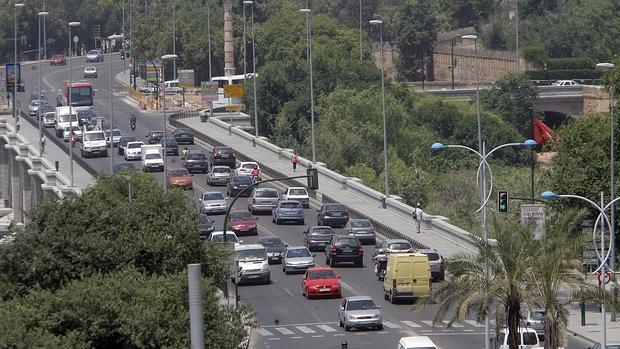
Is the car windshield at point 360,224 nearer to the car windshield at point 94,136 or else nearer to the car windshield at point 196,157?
the car windshield at point 196,157

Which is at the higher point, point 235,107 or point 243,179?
point 235,107

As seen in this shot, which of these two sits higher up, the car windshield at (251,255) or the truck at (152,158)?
the truck at (152,158)

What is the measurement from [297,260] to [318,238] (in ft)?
15.8

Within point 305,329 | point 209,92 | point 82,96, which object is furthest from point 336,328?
point 209,92

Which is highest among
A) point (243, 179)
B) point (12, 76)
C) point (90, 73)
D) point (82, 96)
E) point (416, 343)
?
point (12, 76)

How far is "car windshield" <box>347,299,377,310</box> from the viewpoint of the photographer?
50.9 meters

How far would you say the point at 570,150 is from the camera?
66625mm

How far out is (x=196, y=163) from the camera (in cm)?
9131

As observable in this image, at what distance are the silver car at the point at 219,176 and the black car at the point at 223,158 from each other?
565cm

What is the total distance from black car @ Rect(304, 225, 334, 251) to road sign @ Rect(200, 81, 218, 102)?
5830cm

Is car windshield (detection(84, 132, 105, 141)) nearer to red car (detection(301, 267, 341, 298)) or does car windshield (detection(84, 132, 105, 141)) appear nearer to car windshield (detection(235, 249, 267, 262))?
car windshield (detection(235, 249, 267, 262))

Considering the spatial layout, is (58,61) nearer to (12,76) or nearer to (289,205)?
(12,76)

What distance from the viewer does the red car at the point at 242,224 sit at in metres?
70.7

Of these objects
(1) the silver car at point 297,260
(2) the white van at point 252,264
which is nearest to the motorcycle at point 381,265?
(1) the silver car at point 297,260
